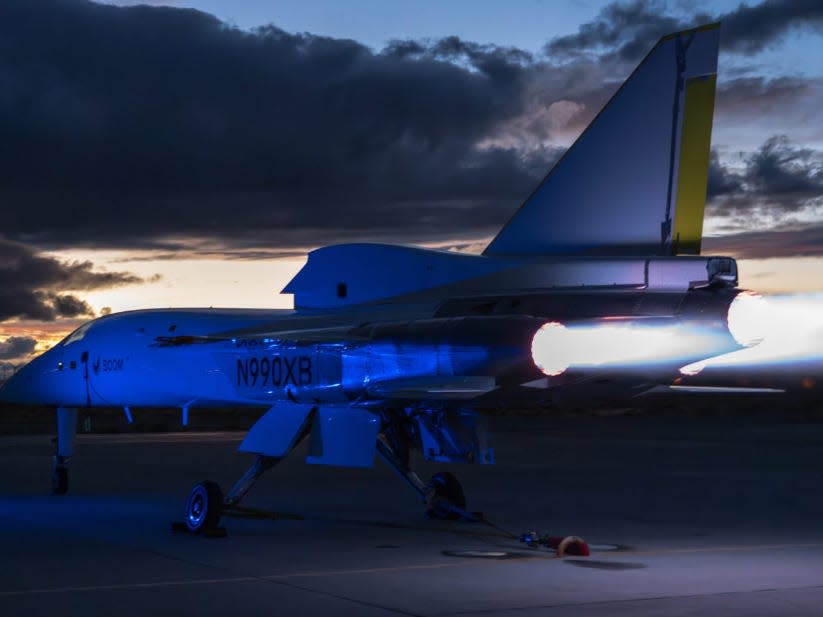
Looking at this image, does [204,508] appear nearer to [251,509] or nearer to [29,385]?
[251,509]

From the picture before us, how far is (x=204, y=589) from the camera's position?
419 inches

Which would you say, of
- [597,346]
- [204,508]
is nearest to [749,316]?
[597,346]

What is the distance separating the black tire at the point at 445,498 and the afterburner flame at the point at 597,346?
397cm

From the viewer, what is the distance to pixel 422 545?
1355 cm

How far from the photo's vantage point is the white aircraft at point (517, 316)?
11.9m

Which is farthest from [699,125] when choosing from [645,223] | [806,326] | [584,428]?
[584,428]

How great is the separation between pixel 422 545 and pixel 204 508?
2547 mm

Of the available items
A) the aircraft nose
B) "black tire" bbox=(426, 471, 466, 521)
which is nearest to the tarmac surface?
"black tire" bbox=(426, 471, 466, 521)

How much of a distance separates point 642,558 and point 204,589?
173 inches

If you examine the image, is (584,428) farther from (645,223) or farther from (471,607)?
(471,607)

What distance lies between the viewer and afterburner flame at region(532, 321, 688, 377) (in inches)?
462

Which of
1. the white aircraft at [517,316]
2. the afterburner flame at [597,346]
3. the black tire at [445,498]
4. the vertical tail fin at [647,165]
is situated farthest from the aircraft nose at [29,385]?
the afterburner flame at [597,346]

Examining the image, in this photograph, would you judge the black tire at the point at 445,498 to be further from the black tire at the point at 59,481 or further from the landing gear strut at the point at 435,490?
the black tire at the point at 59,481

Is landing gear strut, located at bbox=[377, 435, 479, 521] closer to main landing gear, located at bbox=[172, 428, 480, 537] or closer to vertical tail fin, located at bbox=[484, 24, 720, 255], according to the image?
main landing gear, located at bbox=[172, 428, 480, 537]
